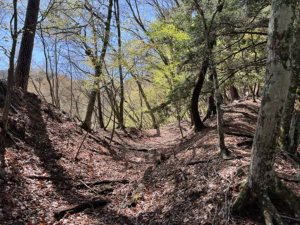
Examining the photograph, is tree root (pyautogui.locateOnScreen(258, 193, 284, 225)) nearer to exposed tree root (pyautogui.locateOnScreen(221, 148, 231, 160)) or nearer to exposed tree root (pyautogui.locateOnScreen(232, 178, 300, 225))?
exposed tree root (pyautogui.locateOnScreen(232, 178, 300, 225))

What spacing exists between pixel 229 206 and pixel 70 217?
3.48m

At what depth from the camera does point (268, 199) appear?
2.88 metres

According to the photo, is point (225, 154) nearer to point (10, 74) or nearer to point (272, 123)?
point (272, 123)

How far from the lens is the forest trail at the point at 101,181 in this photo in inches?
142

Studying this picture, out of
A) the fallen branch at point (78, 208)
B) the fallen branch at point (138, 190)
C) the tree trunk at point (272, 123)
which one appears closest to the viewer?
the tree trunk at point (272, 123)

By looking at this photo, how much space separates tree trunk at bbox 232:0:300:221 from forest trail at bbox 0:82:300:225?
266 mm

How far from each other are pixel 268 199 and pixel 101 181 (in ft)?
16.5

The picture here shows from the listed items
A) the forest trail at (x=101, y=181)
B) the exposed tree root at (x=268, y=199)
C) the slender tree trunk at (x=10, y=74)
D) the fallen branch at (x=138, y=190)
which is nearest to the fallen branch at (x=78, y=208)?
the forest trail at (x=101, y=181)

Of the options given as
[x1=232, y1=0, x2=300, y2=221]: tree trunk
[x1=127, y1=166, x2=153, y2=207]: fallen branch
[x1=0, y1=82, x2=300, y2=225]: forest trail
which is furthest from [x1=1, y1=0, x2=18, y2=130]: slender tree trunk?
[x1=232, y1=0, x2=300, y2=221]: tree trunk

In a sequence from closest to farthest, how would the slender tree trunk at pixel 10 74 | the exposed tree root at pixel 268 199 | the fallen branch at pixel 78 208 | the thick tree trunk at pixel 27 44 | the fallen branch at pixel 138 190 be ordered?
1. the exposed tree root at pixel 268 199
2. the fallen branch at pixel 78 208
3. the fallen branch at pixel 138 190
4. the slender tree trunk at pixel 10 74
5. the thick tree trunk at pixel 27 44

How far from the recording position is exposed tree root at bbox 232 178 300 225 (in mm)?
2707

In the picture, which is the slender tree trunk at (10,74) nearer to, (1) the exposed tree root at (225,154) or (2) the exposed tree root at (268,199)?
(2) the exposed tree root at (268,199)

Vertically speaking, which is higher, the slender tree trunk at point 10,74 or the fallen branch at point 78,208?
the slender tree trunk at point 10,74

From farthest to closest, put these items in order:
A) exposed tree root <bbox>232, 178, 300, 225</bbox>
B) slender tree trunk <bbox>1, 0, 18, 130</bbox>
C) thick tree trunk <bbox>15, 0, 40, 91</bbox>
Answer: thick tree trunk <bbox>15, 0, 40, 91</bbox> → slender tree trunk <bbox>1, 0, 18, 130</bbox> → exposed tree root <bbox>232, 178, 300, 225</bbox>
